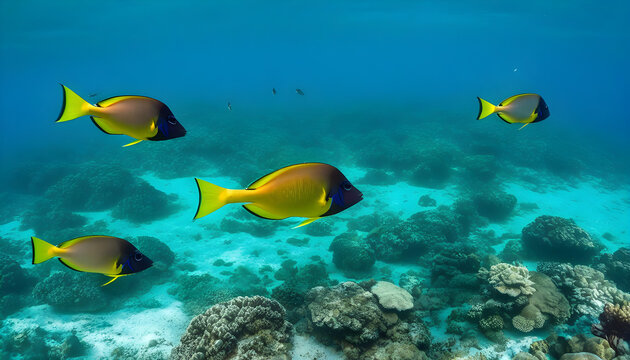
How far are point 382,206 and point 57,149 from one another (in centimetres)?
3322

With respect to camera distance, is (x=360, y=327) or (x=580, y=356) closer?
(x=580, y=356)

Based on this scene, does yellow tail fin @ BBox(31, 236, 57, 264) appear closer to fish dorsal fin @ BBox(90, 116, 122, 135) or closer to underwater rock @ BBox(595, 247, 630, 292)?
fish dorsal fin @ BBox(90, 116, 122, 135)

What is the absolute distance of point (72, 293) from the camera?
870 cm

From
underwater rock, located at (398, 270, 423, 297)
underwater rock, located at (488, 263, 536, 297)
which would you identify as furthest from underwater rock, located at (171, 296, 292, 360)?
underwater rock, located at (488, 263, 536, 297)

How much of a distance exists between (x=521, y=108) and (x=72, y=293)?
39.6 feet

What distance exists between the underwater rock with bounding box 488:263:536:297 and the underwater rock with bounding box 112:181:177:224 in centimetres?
1461

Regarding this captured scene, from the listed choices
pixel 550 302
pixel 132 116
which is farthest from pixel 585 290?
pixel 132 116

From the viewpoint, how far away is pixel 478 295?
710cm

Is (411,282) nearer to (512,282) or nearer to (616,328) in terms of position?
(512,282)

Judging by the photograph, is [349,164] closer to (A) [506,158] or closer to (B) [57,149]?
(A) [506,158]

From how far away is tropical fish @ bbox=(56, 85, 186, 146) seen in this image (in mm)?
2294

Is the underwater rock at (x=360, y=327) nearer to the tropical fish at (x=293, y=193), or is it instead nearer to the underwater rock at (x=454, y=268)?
the underwater rock at (x=454, y=268)

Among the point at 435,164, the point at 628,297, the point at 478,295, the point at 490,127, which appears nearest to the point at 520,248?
the point at 628,297

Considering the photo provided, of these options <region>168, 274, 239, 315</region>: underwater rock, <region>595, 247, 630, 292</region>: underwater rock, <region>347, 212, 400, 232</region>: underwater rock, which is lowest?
<region>347, 212, 400, 232</region>: underwater rock
